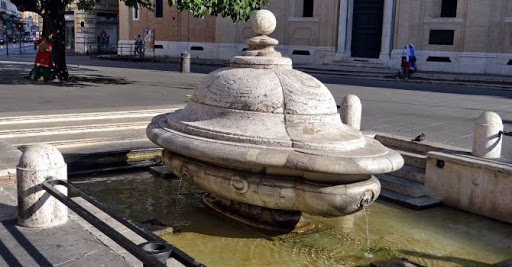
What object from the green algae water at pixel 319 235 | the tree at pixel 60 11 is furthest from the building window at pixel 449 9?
the green algae water at pixel 319 235

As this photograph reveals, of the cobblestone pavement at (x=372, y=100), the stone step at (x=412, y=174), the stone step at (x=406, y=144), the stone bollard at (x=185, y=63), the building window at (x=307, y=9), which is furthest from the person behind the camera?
the building window at (x=307, y=9)

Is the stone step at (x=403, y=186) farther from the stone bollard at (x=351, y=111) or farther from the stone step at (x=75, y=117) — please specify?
the stone step at (x=75, y=117)

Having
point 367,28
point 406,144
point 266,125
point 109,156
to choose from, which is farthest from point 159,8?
point 266,125

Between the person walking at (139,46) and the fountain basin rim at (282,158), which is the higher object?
the person walking at (139,46)

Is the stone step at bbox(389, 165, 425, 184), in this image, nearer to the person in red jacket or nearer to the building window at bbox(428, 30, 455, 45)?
the person in red jacket

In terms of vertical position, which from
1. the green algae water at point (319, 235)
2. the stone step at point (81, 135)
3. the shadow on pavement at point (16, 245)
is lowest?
the green algae water at point (319, 235)

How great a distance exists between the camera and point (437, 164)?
678 centimetres

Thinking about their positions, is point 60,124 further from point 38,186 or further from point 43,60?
point 43,60

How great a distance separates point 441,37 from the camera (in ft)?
78.4

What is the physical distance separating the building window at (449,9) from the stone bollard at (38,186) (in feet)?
75.7

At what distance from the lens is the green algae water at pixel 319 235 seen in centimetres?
471

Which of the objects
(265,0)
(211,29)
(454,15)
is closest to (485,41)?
(454,15)

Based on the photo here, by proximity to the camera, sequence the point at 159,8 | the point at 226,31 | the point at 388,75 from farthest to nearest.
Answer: the point at 159,8 → the point at 226,31 → the point at 388,75

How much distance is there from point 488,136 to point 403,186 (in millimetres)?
1217
